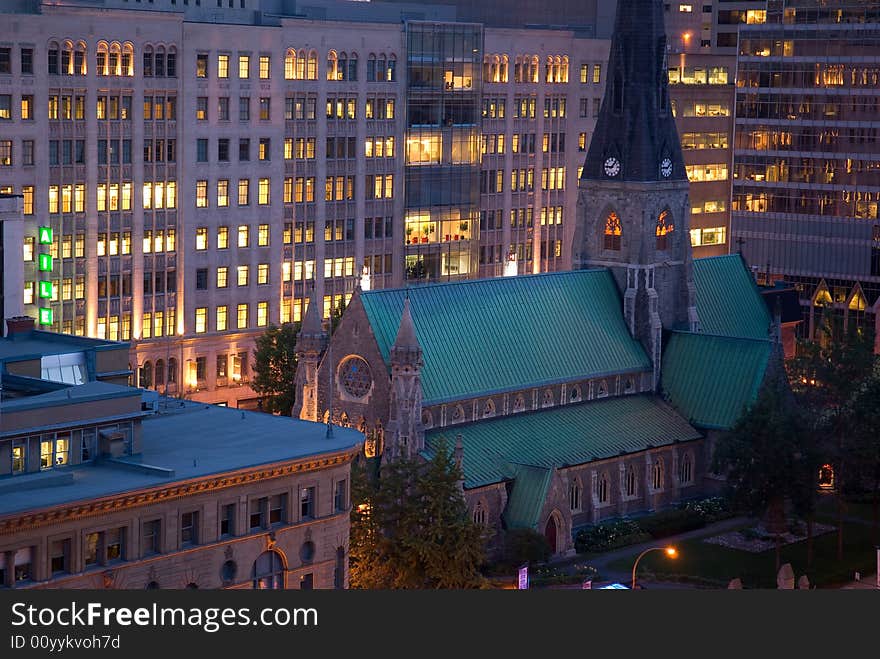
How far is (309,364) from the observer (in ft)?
427

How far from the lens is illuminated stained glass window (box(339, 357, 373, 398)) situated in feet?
421

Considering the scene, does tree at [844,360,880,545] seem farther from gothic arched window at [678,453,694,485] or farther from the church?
gothic arched window at [678,453,694,485]

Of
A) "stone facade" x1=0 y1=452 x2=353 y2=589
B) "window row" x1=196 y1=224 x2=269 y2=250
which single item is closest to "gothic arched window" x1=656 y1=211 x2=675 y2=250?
"window row" x1=196 y1=224 x2=269 y2=250

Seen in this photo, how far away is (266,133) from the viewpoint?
174m

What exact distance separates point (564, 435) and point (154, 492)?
45.8m

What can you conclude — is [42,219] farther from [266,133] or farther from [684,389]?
[684,389]

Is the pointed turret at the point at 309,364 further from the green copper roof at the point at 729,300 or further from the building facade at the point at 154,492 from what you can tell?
the green copper roof at the point at 729,300

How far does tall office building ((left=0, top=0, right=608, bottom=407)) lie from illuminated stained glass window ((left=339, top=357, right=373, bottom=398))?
32.4m

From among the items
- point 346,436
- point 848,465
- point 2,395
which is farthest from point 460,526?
point 848,465

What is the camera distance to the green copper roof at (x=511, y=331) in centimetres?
13038

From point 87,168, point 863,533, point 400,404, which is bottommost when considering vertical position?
point 863,533

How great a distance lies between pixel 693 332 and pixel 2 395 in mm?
62048

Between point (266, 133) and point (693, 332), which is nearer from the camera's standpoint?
point (693, 332)

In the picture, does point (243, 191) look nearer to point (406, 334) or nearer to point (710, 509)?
point (406, 334)
